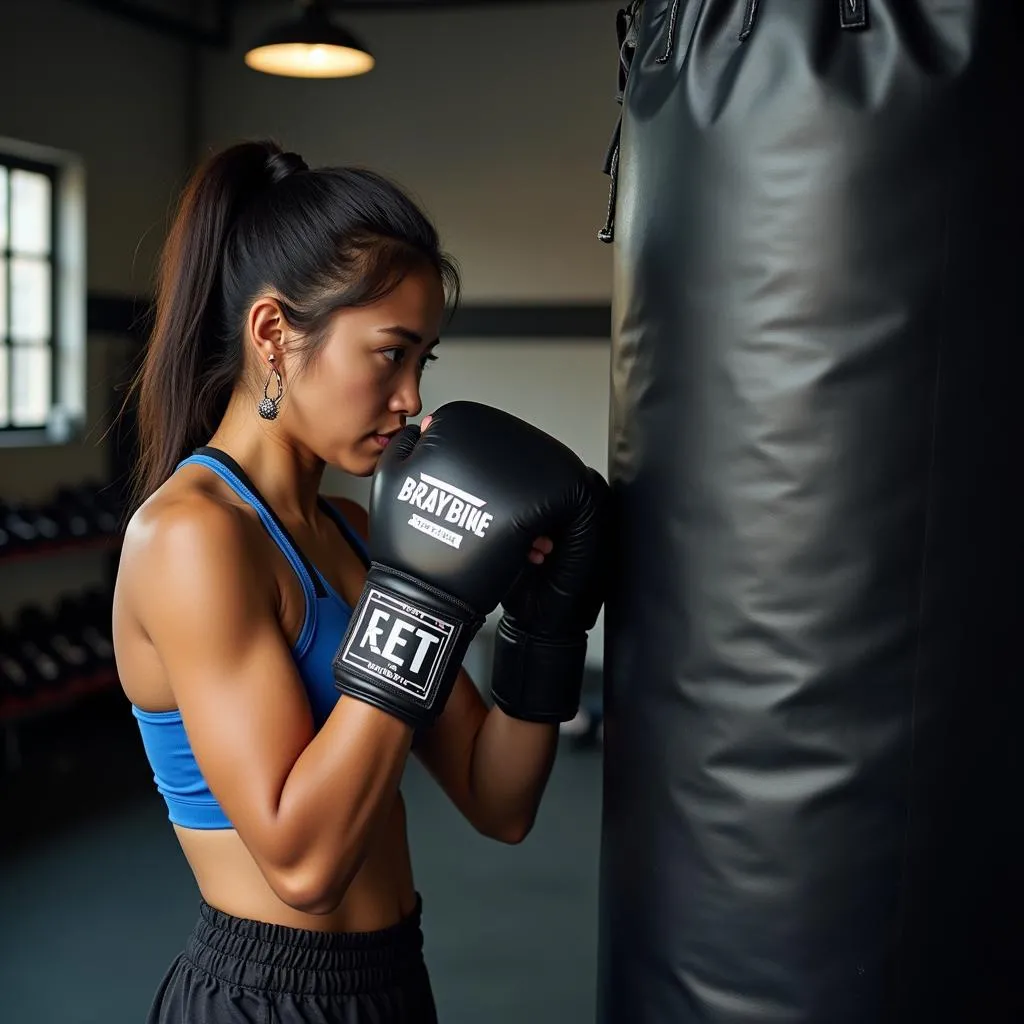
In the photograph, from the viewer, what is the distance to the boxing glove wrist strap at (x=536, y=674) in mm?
1301

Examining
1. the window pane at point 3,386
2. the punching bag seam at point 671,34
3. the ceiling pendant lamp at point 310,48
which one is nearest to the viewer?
the punching bag seam at point 671,34

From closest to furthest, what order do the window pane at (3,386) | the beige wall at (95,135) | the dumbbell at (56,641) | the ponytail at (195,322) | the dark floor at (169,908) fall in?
the ponytail at (195,322) < the dark floor at (169,908) < the dumbbell at (56,641) < the beige wall at (95,135) < the window pane at (3,386)

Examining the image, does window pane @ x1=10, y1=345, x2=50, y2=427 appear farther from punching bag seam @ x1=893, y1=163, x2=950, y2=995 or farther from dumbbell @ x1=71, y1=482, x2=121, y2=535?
punching bag seam @ x1=893, y1=163, x2=950, y2=995

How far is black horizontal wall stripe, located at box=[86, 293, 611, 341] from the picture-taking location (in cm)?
557

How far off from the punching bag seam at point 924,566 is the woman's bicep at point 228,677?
1.76ft

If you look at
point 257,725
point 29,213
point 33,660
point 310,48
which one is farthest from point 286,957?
point 29,213

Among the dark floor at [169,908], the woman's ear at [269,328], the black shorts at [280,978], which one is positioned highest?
the woman's ear at [269,328]

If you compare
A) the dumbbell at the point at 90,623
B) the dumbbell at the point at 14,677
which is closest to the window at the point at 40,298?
the dumbbell at the point at 90,623

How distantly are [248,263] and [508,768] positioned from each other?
650 mm

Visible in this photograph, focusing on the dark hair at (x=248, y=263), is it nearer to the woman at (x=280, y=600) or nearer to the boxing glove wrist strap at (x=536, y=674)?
the woman at (x=280, y=600)

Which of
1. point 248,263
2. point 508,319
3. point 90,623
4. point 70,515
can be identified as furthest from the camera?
point 508,319

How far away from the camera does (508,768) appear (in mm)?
1434

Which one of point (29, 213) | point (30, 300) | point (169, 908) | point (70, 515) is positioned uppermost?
point (29, 213)

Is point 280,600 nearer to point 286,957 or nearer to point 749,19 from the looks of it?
point 286,957
